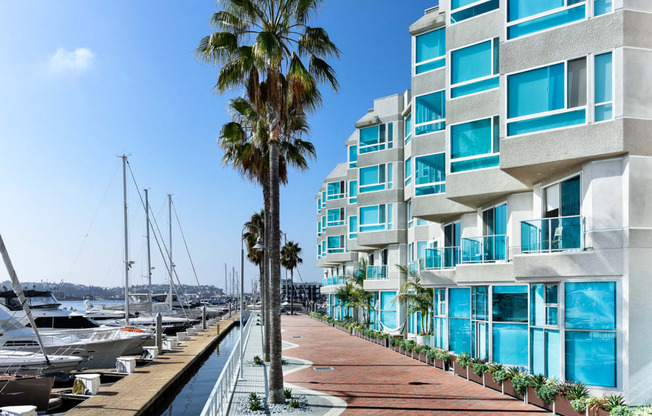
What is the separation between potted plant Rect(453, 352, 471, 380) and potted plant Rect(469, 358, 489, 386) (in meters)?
0.27

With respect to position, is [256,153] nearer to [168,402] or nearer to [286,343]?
[168,402]

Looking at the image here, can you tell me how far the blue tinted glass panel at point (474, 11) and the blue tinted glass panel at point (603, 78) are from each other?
6.81 meters

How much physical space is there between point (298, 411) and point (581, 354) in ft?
25.4

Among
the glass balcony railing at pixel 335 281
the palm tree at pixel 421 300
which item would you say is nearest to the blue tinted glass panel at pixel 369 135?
the palm tree at pixel 421 300

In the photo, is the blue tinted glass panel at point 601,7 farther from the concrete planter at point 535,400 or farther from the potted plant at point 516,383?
the concrete planter at point 535,400

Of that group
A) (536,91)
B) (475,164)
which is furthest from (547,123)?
(475,164)

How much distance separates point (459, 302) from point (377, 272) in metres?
14.6

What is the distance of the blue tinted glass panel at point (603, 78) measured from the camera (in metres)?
14.7

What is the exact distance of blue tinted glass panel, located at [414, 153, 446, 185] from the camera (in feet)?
82.0

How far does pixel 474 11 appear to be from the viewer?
21.2 metres

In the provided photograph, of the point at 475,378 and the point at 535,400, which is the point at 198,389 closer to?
the point at 475,378

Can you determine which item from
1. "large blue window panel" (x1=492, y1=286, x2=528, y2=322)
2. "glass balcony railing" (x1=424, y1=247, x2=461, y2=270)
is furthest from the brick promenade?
"glass balcony railing" (x1=424, y1=247, x2=461, y2=270)

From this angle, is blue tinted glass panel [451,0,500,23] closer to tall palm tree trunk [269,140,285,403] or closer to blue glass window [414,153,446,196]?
blue glass window [414,153,446,196]

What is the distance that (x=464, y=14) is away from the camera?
21.6 metres
